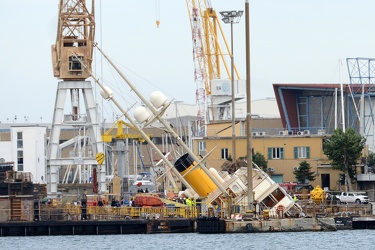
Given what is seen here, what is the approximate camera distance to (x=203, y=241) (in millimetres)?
78812

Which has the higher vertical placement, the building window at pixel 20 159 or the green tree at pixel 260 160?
the building window at pixel 20 159

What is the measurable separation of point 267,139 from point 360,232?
5024 cm

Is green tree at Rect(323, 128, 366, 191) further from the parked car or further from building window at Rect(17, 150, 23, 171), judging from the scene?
building window at Rect(17, 150, 23, 171)

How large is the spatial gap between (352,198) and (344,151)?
43.8 feet

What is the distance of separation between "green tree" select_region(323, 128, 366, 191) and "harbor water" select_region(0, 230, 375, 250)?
40693 millimetres

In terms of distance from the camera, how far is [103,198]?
100500mm

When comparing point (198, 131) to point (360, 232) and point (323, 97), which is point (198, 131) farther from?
point (360, 232)

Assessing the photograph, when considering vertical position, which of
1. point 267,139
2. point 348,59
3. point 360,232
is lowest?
point 360,232

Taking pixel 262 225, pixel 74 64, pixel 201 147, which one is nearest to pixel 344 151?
pixel 201 147

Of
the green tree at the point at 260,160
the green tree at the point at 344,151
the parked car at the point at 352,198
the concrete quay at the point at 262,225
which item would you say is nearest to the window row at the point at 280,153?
the green tree at the point at 260,160

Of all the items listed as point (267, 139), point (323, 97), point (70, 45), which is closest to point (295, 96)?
point (323, 97)

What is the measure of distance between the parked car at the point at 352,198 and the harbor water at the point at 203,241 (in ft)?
85.8

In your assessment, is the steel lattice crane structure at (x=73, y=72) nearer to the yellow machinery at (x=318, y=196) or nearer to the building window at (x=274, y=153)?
the yellow machinery at (x=318, y=196)

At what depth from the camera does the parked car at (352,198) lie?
114m
